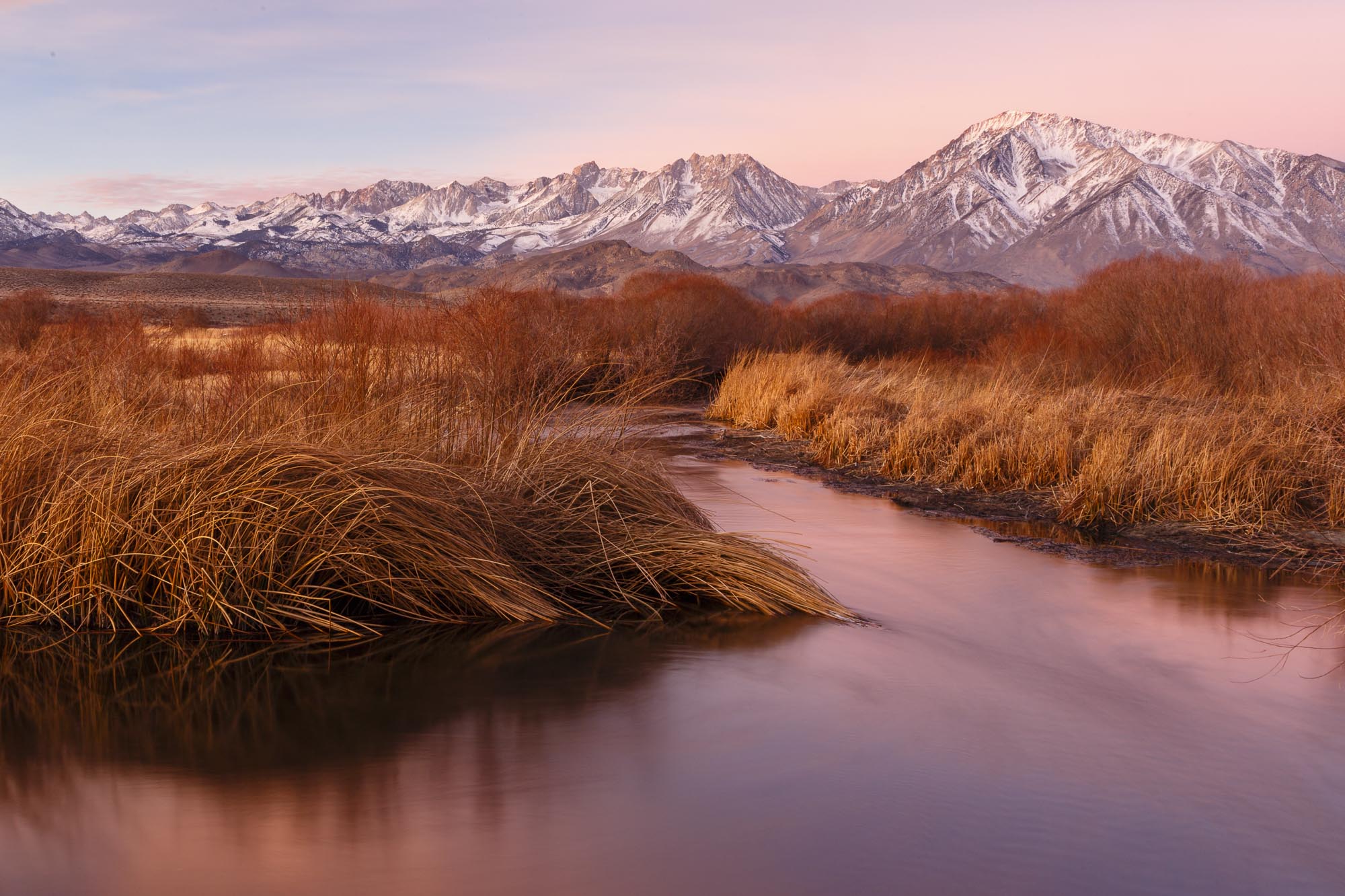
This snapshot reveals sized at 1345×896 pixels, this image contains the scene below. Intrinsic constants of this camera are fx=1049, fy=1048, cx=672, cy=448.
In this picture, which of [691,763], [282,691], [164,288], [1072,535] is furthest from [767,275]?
[691,763]

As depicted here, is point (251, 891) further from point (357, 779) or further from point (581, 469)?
point (581, 469)

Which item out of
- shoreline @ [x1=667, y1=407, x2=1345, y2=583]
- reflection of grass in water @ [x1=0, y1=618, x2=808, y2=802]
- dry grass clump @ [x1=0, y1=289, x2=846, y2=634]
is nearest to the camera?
reflection of grass in water @ [x1=0, y1=618, x2=808, y2=802]

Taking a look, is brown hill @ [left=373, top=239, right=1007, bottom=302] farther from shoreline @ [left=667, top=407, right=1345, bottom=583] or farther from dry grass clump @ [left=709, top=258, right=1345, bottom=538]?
shoreline @ [left=667, top=407, right=1345, bottom=583]

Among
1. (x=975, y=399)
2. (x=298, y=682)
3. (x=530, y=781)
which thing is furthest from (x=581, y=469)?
(x=975, y=399)

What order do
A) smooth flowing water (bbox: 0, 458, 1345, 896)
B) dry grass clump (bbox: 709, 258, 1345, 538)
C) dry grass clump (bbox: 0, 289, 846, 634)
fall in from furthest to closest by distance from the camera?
dry grass clump (bbox: 709, 258, 1345, 538) < dry grass clump (bbox: 0, 289, 846, 634) < smooth flowing water (bbox: 0, 458, 1345, 896)

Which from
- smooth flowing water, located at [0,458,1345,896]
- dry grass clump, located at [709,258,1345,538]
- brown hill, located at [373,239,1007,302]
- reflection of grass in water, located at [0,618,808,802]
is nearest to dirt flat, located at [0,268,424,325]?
brown hill, located at [373,239,1007,302]

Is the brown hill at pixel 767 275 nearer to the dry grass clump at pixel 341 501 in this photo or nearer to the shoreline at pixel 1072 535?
the shoreline at pixel 1072 535

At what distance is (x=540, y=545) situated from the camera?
21.1 ft

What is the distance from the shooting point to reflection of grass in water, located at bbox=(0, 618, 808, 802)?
170 inches

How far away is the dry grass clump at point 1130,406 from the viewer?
950 centimetres

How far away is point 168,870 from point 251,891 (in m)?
0.34

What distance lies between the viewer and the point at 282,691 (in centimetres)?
493

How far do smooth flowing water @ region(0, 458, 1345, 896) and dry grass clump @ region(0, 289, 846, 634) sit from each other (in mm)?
330

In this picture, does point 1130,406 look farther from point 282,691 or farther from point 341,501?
point 282,691
